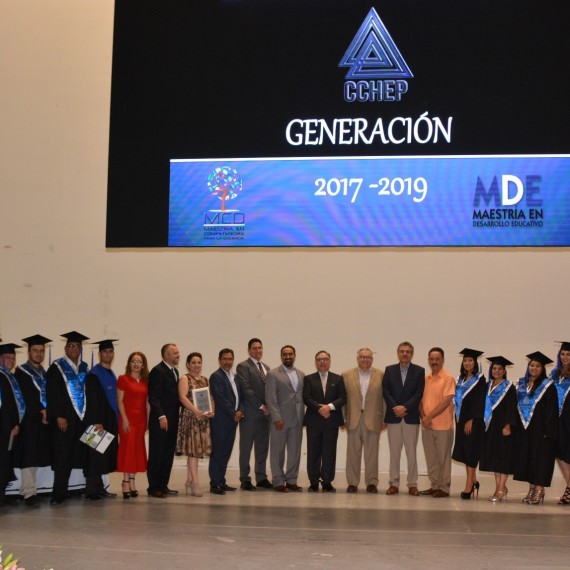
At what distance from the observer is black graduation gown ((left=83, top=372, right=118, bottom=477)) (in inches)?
325

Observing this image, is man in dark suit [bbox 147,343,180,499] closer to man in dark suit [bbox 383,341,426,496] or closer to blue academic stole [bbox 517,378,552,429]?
man in dark suit [bbox 383,341,426,496]

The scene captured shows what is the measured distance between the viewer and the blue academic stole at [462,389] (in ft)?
29.5

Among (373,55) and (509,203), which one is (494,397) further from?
(373,55)

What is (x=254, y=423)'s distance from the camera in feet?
30.8

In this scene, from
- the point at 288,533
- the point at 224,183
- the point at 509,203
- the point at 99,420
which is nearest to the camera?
the point at 288,533

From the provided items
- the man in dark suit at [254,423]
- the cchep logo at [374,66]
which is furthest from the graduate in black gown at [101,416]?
the cchep logo at [374,66]

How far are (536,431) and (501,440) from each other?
1.12ft

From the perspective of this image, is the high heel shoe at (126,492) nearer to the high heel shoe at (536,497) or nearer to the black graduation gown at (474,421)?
the black graduation gown at (474,421)

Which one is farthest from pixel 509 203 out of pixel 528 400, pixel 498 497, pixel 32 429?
pixel 32 429

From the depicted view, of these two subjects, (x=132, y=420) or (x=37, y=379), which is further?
(x=132, y=420)

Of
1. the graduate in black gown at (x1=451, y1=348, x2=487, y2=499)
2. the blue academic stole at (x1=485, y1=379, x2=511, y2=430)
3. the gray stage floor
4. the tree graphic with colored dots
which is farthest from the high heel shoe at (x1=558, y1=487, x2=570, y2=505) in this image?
the tree graphic with colored dots

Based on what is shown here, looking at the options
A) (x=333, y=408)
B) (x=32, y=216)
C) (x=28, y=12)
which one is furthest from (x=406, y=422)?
(x=28, y=12)

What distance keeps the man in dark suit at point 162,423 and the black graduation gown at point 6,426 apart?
129cm

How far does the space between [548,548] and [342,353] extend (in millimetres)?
4857
